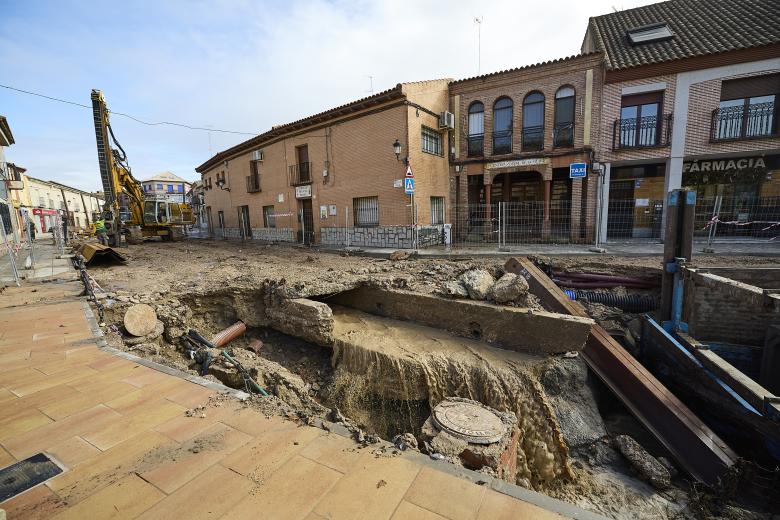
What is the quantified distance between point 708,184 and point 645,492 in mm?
15010

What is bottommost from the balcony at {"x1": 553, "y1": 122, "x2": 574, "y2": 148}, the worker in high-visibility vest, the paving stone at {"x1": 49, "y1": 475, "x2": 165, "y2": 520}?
the paving stone at {"x1": 49, "y1": 475, "x2": 165, "y2": 520}

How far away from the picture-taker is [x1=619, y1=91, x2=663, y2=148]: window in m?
12.5

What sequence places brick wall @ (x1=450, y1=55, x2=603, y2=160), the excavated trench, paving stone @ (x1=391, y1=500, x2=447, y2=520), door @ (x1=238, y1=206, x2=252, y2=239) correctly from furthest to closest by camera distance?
1. door @ (x1=238, y1=206, x2=252, y2=239)
2. brick wall @ (x1=450, y1=55, x2=603, y2=160)
3. the excavated trench
4. paving stone @ (x1=391, y1=500, x2=447, y2=520)

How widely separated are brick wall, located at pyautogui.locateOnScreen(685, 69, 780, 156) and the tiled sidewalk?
15.5m

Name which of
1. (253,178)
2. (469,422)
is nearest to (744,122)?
(469,422)

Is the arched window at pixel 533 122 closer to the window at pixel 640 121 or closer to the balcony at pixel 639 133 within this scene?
the balcony at pixel 639 133

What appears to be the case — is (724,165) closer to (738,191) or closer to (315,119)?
(738,191)

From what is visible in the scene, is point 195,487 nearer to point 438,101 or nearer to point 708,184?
point 438,101

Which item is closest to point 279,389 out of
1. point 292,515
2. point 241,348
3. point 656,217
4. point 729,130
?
point 241,348

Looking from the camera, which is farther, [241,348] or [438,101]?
[438,101]

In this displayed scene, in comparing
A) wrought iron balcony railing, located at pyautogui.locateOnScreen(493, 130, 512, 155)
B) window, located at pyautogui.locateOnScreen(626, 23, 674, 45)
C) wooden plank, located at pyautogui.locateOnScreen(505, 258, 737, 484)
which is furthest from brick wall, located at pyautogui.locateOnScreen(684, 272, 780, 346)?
window, located at pyautogui.locateOnScreen(626, 23, 674, 45)

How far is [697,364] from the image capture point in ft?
17.0

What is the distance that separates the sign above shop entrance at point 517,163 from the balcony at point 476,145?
2.51 feet

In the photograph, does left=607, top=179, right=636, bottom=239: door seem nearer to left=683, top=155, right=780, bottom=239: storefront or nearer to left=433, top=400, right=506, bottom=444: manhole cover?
left=683, top=155, right=780, bottom=239: storefront
